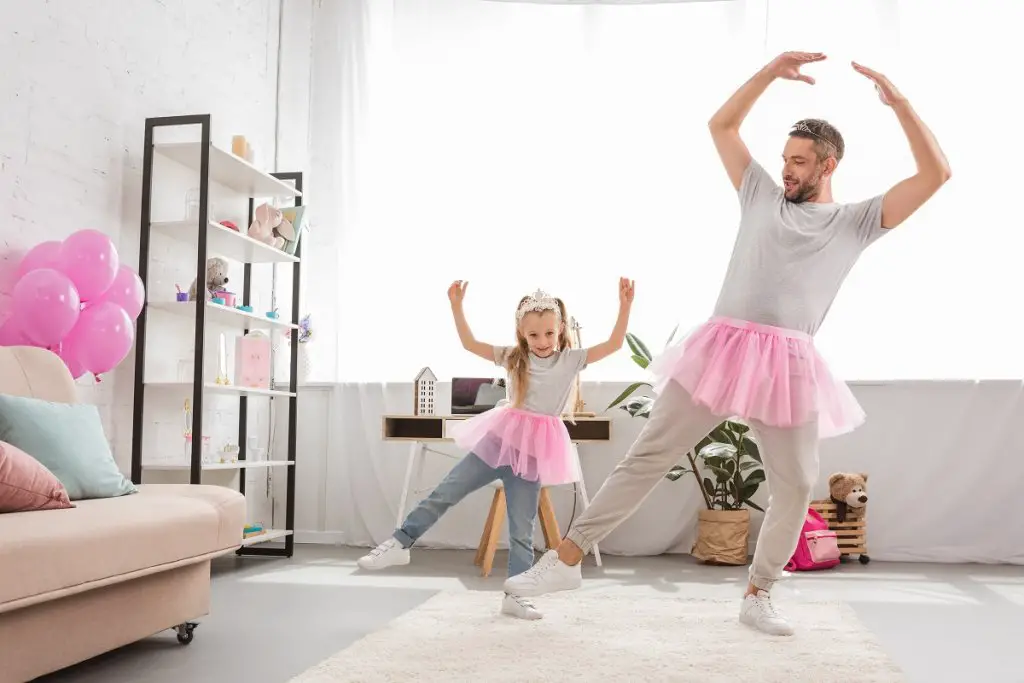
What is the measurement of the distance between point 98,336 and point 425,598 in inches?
54.7

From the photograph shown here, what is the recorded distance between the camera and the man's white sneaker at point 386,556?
291cm

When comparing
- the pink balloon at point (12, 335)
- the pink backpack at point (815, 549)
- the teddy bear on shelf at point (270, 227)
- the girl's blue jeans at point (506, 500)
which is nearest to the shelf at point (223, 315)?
the teddy bear on shelf at point (270, 227)

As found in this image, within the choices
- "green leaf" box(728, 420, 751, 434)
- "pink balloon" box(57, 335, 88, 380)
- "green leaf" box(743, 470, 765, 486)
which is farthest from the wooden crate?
"pink balloon" box(57, 335, 88, 380)

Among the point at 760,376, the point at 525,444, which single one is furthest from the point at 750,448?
the point at 760,376

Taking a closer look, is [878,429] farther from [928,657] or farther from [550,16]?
[550,16]

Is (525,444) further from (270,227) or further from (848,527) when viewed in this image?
(848,527)

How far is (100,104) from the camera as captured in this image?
3.46 metres

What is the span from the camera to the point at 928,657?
2346 millimetres

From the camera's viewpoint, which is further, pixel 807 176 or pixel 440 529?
pixel 440 529

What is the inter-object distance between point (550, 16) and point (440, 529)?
9.27ft

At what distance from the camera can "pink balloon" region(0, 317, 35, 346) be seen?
2.74 meters

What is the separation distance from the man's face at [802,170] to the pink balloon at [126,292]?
2.14 meters

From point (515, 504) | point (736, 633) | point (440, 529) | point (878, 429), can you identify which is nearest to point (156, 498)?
point (515, 504)

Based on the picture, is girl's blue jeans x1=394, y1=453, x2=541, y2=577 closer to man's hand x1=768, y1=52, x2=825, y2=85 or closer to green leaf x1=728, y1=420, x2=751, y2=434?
man's hand x1=768, y1=52, x2=825, y2=85
